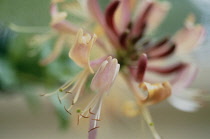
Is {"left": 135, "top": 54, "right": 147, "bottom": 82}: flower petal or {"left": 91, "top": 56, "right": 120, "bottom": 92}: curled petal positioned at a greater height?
{"left": 135, "top": 54, "right": 147, "bottom": 82}: flower petal

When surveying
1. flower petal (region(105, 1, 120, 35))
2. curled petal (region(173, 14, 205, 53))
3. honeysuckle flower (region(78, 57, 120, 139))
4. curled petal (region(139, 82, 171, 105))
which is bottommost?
honeysuckle flower (region(78, 57, 120, 139))

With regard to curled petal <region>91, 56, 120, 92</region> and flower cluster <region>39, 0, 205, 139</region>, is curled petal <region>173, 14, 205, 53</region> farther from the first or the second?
curled petal <region>91, 56, 120, 92</region>

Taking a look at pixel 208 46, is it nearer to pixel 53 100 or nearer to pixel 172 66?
pixel 172 66

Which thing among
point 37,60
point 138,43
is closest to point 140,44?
point 138,43

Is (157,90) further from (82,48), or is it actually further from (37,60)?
(37,60)

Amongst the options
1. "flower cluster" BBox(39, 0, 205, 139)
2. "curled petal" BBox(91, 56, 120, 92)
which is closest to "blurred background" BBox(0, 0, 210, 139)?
"flower cluster" BBox(39, 0, 205, 139)

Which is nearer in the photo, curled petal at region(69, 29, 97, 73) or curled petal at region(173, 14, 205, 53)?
curled petal at region(69, 29, 97, 73)
